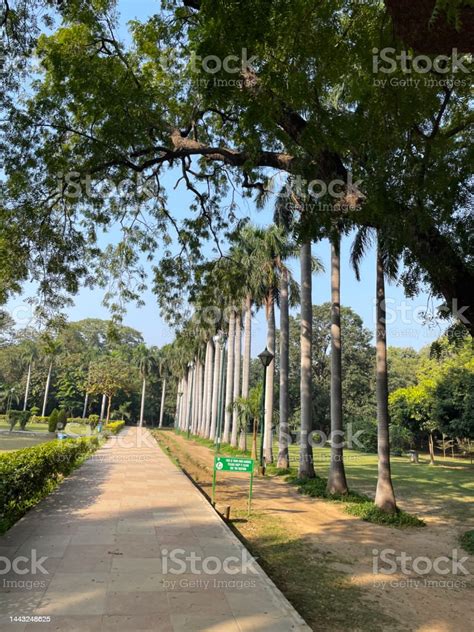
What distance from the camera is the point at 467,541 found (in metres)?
9.97

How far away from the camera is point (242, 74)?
6840 millimetres

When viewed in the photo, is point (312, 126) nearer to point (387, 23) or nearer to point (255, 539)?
point (387, 23)

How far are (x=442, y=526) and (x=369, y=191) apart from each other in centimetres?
951

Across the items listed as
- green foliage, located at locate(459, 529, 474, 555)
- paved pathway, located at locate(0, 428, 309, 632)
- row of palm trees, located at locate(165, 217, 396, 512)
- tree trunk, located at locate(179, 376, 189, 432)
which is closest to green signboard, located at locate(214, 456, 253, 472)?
paved pathway, located at locate(0, 428, 309, 632)

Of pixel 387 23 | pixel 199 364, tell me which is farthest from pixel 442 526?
pixel 199 364

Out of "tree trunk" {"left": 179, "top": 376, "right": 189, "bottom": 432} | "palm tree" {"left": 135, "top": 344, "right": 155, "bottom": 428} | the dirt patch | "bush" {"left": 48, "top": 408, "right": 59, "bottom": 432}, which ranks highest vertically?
"palm tree" {"left": 135, "top": 344, "right": 155, "bottom": 428}

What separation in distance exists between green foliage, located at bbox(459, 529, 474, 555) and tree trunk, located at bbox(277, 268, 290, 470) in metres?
10.9

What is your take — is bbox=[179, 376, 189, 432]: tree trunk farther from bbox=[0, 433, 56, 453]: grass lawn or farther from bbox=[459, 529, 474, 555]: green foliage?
bbox=[459, 529, 474, 555]: green foliage

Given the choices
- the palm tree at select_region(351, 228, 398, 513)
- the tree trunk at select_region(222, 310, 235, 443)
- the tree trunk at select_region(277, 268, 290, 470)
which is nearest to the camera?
the palm tree at select_region(351, 228, 398, 513)

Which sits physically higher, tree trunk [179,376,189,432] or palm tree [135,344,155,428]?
palm tree [135,344,155,428]

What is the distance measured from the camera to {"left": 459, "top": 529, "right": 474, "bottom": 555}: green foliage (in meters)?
9.61

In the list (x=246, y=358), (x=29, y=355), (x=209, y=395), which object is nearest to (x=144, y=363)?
(x=29, y=355)

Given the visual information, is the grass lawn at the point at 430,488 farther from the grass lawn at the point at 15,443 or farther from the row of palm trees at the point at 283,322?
the grass lawn at the point at 15,443

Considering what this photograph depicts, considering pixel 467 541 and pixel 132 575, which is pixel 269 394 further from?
pixel 132 575
